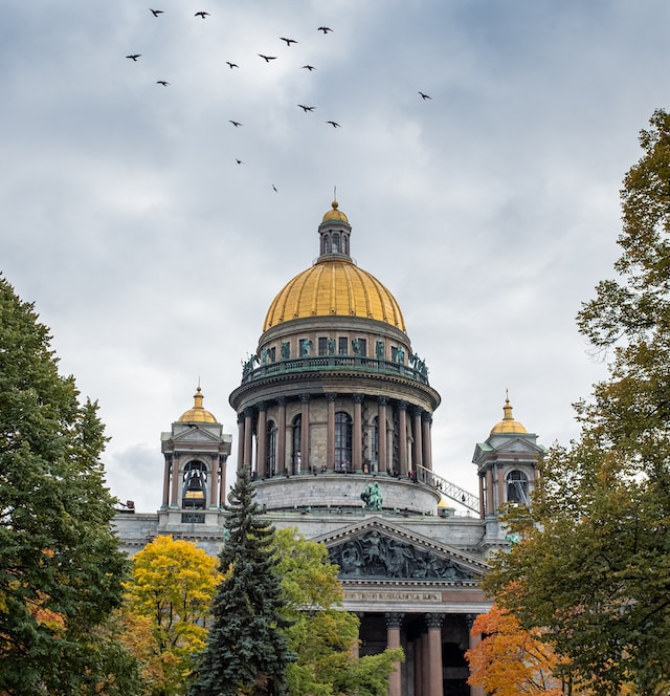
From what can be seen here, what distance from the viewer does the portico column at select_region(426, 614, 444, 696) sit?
64.0 m

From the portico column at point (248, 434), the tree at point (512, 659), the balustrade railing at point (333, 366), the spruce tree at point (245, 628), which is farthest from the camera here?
the portico column at point (248, 434)

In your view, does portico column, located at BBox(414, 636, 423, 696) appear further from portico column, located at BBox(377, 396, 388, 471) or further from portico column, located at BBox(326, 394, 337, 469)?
portico column, located at BBox(326, 394, 337, 469)

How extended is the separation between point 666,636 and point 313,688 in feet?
70.9

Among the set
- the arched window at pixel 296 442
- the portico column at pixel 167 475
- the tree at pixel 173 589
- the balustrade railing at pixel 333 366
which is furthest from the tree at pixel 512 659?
the balustrade railing at pixel 333 366

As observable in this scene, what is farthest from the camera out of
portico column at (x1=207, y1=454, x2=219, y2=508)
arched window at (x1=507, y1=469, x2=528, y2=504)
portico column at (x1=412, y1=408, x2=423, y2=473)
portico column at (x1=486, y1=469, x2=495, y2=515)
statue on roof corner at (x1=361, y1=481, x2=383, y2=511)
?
portico column at (x1=412, y1=408, x2=423, y2=473)

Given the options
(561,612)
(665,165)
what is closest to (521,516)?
(561,612)

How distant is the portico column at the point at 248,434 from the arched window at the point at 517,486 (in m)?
21.7

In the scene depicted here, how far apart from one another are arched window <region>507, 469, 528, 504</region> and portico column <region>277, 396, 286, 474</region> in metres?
17.2

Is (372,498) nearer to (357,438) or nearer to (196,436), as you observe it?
(357,438)

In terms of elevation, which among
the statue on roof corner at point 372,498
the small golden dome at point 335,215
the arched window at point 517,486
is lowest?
the statue on roof corner at point 372,498

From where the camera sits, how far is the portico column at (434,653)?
210ft

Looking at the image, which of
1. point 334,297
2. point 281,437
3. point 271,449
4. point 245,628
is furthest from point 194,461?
point 245,628

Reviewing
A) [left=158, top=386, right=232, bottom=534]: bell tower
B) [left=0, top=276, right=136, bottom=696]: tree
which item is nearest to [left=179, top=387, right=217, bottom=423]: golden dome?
[left=158, top=386, right=232, bottom=534]: bell tower

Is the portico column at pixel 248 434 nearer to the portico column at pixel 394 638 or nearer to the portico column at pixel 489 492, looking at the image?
the portico column at pixel 489 492
